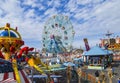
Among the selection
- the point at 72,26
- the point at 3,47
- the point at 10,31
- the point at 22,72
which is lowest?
the point at 22,72

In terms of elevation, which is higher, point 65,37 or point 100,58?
point 65,37

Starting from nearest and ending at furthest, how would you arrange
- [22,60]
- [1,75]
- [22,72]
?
[1,75], [22,72], [22,60]

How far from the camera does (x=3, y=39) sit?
1109 centimetres

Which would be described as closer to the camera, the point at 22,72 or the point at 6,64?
the point at 6,64

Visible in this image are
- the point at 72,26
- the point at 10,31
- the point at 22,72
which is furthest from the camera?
the point at 72,26

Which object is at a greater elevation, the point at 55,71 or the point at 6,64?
the point at 6,64

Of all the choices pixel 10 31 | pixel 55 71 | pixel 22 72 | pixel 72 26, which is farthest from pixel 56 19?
pixel 22 72

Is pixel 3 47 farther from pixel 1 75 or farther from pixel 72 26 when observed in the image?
pixel 72 26

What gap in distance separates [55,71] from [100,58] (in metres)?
16.8

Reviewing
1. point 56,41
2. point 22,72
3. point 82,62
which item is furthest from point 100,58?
A: point 22,72

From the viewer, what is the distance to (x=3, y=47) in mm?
11109

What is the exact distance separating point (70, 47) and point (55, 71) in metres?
20.4

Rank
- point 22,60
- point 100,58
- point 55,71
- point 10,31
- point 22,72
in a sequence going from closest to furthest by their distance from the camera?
point 22,72
point 22,60
point 10,31
point 55,71
point 100,58

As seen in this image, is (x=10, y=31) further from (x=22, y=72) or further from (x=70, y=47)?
(x=70, y=47)
